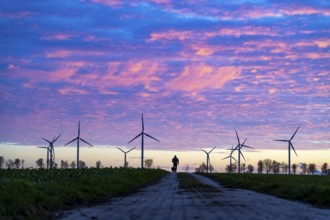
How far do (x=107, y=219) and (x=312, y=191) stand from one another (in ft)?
58.8

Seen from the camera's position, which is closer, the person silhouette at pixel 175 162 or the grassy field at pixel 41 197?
the grassy field at pixel 41 197

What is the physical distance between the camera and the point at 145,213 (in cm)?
2184

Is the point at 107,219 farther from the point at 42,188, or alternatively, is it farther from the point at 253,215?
the point at 42,188

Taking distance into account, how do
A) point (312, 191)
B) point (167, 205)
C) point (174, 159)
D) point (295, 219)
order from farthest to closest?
point (174, 159) → point (312, 191) → point (167, 205) → point (295, 219)

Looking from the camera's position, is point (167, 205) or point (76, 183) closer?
point (167, 205)

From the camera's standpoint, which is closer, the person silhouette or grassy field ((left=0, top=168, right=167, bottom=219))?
grassy field ((left=0, top=168, right=167, bottom=219))

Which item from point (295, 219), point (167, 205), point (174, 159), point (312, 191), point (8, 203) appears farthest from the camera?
point (174, 159)

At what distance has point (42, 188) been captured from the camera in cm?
2703

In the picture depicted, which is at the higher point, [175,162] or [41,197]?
[175,162]

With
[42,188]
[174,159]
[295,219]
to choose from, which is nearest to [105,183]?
[42,188]

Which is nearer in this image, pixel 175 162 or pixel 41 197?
pixel 41 197

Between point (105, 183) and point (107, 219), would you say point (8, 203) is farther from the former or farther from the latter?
point (105, 183)

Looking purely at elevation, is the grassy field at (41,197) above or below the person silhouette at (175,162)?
below

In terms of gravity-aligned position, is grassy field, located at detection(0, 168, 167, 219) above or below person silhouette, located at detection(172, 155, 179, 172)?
below
